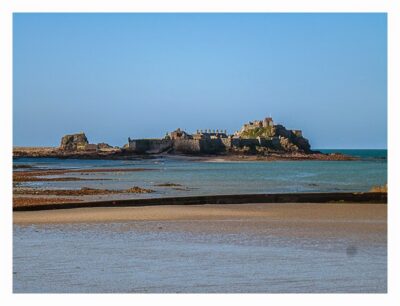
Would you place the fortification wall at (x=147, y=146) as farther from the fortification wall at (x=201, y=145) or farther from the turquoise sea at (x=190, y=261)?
the turquoise sea at (x=190, y=261)

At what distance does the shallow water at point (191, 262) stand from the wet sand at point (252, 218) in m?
0.70

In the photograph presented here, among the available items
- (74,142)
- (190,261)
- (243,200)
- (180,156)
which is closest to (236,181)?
(243,200)

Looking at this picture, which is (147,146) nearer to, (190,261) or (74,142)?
(74,142)

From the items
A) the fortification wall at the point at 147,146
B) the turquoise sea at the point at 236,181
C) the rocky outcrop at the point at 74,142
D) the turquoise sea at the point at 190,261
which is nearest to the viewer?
the turquoise sea at the point at 190,261

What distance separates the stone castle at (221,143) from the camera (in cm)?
7578

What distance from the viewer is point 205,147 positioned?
249ft

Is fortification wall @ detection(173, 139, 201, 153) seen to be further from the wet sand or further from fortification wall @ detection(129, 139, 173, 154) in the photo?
the wet sand

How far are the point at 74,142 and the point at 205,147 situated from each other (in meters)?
15.5

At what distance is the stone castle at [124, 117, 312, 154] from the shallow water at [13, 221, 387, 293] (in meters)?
64.1

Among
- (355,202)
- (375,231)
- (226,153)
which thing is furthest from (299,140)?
(375,231)

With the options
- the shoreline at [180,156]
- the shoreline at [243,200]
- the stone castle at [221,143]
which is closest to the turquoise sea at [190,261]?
the shoreline at [243,200]

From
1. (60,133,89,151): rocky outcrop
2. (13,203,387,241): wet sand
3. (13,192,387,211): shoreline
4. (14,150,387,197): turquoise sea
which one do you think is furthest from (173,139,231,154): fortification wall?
(13,203,387,241): wet sand
